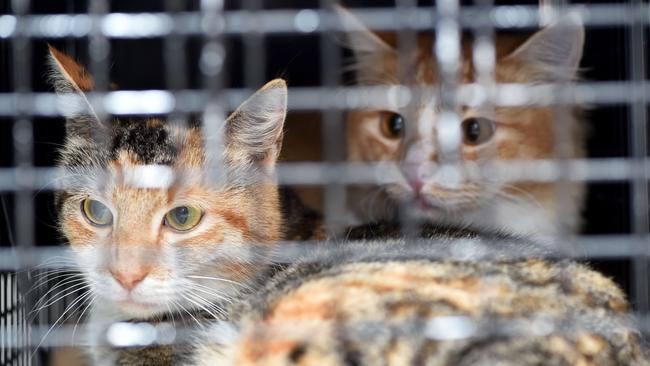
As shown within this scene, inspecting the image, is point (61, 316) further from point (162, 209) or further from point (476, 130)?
point (476, 130)

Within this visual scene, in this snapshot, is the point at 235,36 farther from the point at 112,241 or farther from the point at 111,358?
the point at 111,358

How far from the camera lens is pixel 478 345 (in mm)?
1316

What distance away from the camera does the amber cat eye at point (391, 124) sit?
2.27 metres

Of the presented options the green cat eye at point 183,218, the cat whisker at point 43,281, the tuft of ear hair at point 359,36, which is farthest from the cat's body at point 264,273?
the tuft of ear hair at point 359,36

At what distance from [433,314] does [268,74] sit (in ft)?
4.74

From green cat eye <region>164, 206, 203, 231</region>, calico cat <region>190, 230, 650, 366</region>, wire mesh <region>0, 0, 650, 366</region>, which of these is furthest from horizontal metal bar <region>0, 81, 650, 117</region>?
calico cat <region>190, 230, 650, 366</region>

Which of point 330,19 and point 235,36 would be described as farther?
point 235,36

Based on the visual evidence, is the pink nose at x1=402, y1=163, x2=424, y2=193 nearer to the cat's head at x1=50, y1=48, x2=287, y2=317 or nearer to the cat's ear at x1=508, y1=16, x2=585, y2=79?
the cat's head at x1=50, y1=48, x2=287, y2=317

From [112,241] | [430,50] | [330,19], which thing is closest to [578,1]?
[430,50]

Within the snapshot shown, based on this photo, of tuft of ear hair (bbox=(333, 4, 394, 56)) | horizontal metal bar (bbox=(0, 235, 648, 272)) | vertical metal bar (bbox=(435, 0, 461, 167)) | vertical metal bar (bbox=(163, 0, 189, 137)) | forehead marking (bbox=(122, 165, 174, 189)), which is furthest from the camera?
tuft of ear hair (bbox=(333, 4, 394, 56))

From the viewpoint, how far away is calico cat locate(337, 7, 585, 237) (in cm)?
206

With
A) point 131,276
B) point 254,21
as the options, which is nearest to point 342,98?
point 254,21

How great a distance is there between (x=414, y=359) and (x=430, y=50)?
4.00 ft

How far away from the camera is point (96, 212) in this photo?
1.82 m
